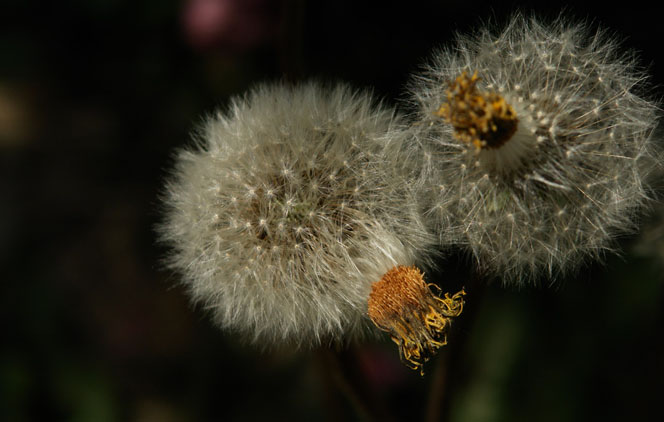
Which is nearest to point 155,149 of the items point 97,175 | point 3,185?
point 97,175

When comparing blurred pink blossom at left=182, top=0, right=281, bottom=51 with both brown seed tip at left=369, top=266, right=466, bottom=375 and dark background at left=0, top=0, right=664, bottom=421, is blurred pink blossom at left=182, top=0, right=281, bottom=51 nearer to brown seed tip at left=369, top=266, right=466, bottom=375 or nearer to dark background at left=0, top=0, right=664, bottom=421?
dark background at left=0, top=0, right=664, bottom=421

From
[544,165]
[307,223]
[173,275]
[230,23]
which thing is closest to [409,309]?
[307,223]

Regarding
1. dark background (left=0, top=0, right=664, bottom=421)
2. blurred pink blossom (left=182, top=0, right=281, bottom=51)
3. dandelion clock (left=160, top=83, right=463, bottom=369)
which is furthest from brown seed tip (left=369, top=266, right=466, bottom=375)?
blurred pink blossom (left=182, top=0, right=281, bottom=51)

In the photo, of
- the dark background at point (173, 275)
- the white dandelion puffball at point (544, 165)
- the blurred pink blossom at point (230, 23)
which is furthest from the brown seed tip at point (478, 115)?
the blurred pink blossom at point (230, 23)

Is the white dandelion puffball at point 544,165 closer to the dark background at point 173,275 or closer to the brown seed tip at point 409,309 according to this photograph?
the brown seed tip at point 409,309

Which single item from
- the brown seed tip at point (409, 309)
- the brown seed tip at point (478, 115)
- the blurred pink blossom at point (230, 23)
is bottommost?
the brown seed tip at point (409, 309)

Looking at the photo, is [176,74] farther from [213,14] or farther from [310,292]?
[310,292]
